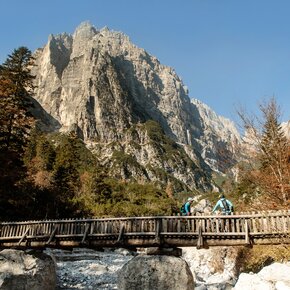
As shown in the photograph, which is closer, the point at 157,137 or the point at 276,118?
the point at 276,118

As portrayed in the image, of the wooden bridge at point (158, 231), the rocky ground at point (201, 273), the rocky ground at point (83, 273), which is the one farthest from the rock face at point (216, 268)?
the rocky ground at point (83, 273)

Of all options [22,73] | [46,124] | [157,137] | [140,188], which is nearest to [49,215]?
[22,73]

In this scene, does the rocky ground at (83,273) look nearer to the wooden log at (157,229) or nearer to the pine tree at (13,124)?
the wooden log at (157,229)

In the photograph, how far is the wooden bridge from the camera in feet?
45.6

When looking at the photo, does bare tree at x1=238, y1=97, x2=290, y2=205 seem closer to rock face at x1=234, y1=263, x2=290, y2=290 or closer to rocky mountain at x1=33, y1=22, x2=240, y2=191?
rock face at x1=234, y1=263, x2=290, y2=290

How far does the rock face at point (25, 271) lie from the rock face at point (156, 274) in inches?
187

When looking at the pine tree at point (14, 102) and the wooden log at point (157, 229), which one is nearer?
the wooden log at point (157, 229)

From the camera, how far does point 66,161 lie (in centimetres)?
5812

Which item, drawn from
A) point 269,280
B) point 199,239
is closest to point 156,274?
point 199,239

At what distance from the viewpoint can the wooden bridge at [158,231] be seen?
13.9 m

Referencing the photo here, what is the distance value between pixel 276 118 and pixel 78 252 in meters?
21.2

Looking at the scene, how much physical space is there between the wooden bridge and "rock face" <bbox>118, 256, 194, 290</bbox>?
80cm

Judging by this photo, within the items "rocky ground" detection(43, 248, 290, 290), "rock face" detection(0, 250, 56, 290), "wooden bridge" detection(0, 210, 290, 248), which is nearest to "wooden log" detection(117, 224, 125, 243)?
"wooden bridge" detection(0, 210, 290, 248)

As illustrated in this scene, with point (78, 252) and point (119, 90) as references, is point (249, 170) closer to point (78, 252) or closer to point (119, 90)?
point (78, 252)
